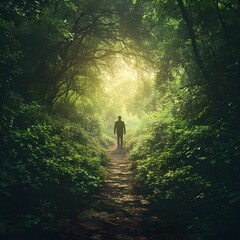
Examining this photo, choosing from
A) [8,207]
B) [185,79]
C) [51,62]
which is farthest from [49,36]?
[8,207]

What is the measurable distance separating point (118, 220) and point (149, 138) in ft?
27.3

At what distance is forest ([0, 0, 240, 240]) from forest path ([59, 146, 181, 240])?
1.05ft

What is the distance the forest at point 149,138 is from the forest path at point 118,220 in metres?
0.32

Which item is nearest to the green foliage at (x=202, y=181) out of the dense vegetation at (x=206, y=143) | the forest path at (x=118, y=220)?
the dense vegetation at (x=206, y=143)

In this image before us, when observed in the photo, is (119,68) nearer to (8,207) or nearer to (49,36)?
(49,36)

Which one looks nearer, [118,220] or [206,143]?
[118,220]

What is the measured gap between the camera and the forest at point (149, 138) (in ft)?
18.3

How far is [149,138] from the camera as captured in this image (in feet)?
46.5

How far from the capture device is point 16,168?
584 centimetres

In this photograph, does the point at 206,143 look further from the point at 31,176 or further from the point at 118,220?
the point at 31,176

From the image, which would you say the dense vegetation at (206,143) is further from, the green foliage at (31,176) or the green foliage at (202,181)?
the green foliage at (31,176)

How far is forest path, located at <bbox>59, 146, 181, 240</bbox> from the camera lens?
17.3 feet

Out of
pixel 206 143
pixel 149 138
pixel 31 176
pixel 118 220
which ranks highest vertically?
pixel 149 138

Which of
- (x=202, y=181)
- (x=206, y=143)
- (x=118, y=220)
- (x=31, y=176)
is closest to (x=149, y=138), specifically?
→ (x=206, y=143)
